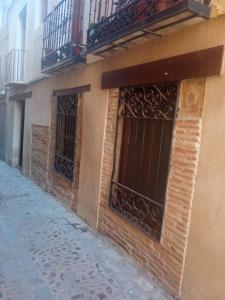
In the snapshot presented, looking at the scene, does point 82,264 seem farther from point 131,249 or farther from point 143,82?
point 143,82

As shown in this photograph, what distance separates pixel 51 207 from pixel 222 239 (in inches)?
171

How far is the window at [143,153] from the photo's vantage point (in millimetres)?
3713

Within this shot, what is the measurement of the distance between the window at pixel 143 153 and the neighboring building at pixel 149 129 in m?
0.01

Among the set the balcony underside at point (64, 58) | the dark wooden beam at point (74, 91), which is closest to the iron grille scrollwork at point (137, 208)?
the dark wooden beam at point (74, 91)

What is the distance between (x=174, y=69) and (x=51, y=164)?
477 centimetres

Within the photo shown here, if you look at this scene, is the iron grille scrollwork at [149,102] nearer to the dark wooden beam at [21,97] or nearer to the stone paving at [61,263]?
the stone paving at [61,263]

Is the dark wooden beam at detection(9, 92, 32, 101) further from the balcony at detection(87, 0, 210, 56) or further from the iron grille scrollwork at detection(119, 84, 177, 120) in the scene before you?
the iron grille scrollwork at detection(119, 84, 177, 120)

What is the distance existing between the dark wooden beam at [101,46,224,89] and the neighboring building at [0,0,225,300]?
0.01 m

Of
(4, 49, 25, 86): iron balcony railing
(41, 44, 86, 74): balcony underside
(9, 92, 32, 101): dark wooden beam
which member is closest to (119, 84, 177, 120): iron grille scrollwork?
(41, 44, 86, 74): balcony underside

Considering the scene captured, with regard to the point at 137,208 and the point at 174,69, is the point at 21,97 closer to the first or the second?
the point at 137,208

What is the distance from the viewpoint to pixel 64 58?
19.1ft

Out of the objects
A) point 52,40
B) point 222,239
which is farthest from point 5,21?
point 222,239

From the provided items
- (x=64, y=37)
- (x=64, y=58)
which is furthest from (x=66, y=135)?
(x=64, y=37)

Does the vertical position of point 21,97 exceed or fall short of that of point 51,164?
it exceeds it
